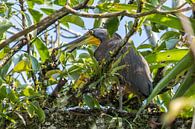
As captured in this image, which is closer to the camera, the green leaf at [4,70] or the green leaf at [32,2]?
the green leaf at [4,70]

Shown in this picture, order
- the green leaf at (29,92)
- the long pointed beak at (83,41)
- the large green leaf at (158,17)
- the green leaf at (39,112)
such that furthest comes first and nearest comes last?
the long pointed beak at (83,41) < the green leaf at (29,92) < the green leaf at (39,112) < the large green leaf at (158,17)

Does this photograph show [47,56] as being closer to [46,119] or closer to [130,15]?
[46,119]

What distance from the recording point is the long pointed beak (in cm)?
151

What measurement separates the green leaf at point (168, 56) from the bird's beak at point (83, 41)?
292mm

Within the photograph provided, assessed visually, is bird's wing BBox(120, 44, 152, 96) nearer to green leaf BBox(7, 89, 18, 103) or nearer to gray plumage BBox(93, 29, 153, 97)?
gray plumage BBox(93, 29, 153, 97)

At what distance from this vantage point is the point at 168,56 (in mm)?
1199

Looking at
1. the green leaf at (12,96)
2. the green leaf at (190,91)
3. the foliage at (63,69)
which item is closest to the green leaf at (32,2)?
the foliage at (63,69)

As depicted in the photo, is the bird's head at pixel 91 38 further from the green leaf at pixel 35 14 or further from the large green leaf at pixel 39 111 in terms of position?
the large green leaf at pixel 39 111

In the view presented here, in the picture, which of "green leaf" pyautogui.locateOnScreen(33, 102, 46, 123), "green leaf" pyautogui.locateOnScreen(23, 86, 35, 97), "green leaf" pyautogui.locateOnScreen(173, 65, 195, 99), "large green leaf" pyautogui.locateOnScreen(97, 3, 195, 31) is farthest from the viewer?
"green leaf" pyautogui.locateOnScreen(23, 86, 35, 97)

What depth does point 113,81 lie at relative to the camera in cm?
126

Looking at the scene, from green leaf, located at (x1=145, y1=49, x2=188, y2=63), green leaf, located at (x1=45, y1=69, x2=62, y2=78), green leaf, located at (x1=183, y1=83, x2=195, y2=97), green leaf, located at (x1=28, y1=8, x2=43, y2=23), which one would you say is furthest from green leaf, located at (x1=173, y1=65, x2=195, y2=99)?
green leaf, located at (x1=28, y1=8, x2=43, y2=23)

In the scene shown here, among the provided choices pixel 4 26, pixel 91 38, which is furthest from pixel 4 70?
pixel 91 38

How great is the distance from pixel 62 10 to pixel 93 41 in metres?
1.23

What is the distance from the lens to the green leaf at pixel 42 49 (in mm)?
1317
